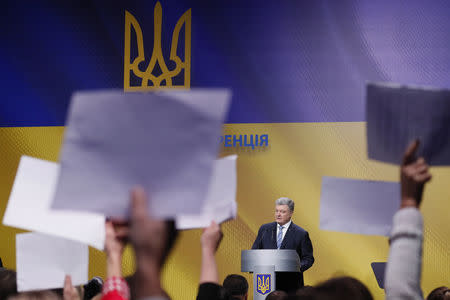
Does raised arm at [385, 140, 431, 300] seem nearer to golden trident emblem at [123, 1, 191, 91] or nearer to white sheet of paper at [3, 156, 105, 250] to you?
white sheet of paper at [3, 156, 105, 250]

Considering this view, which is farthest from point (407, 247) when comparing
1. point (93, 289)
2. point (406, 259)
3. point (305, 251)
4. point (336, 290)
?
point (305, 251)

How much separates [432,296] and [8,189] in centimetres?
608

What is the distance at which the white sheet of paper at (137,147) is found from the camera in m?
1.25

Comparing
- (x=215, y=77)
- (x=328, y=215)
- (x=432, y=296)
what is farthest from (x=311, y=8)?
(x=328, y=215)

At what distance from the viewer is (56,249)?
7.22 ft

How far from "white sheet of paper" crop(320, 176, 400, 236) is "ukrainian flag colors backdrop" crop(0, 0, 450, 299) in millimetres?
4720

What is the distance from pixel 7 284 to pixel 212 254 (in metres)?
0.75

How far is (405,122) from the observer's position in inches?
63.4

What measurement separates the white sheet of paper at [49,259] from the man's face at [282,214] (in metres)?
3.70

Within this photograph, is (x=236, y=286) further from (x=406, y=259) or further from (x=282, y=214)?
(x=406, y=259)

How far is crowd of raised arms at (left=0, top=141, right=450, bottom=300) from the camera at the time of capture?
3.30ft

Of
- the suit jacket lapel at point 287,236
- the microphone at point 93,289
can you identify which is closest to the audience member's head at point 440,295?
the microphone at point 93,289

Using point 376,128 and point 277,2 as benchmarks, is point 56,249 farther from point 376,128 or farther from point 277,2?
point 277,2

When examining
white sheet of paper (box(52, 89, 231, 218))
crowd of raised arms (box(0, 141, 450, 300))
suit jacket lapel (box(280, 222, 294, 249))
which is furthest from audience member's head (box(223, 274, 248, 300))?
white sheet of paper (box(52, 89, 231, 218))
